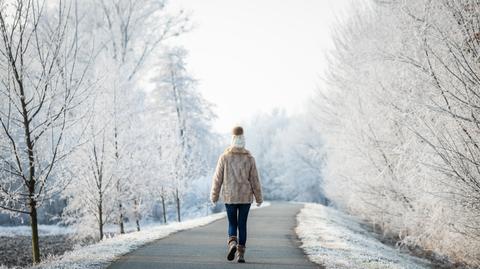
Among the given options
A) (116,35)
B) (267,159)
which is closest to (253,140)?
(267,159)

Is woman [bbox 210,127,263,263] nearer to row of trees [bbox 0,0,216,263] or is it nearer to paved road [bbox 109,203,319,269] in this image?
paved road [bbox 109,203,319,269]

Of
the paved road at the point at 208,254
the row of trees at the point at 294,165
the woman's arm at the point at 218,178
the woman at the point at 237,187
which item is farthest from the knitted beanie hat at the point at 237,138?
the row of trees at the point at 294,165

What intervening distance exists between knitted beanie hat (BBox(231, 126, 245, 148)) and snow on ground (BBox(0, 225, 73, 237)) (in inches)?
849

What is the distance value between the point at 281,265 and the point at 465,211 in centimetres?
Result: 352

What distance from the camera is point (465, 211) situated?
813 centimetres

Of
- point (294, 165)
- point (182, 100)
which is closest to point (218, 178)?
point (182, 100)

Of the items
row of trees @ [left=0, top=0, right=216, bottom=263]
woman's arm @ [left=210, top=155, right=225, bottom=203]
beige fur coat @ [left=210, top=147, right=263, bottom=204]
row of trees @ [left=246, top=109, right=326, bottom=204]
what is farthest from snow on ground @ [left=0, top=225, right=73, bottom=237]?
row of trees @ [left=246, top=109, right=326, bottom=204]

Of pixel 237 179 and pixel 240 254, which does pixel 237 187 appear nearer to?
pixel 237 179

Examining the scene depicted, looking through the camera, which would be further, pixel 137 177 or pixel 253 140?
pixel 253 140

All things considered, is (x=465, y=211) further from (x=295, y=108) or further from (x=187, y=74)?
(x=295, y=108)

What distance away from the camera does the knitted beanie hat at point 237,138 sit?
764cm

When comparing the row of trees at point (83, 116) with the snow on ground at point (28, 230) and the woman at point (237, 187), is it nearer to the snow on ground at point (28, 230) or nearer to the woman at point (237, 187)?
the woman at point (237, 187)

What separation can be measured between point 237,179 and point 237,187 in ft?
0.43

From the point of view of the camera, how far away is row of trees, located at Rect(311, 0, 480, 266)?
6926 millimetres
